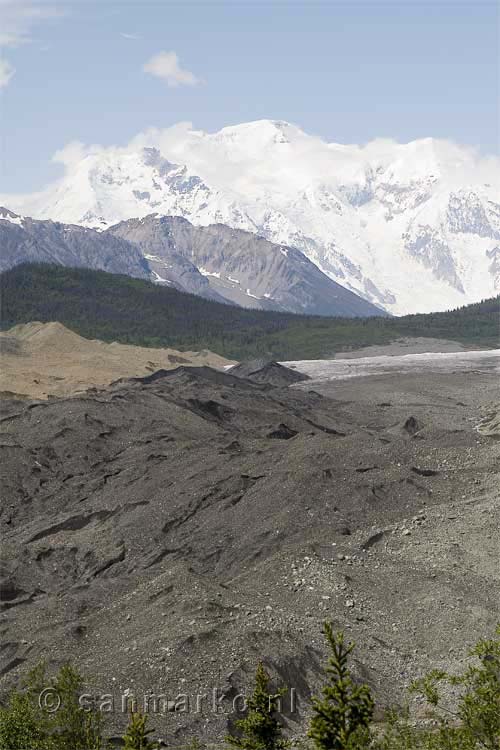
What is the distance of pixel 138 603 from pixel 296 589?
584 cm

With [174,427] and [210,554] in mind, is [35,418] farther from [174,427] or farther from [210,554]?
[210,554]

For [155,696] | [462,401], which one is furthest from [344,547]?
[462,401]

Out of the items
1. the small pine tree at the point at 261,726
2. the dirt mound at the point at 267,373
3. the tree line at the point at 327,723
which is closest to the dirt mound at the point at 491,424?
the dirt mound at the point at 267,373

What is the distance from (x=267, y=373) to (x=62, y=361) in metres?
27.0

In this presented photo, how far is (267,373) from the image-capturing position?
151 m

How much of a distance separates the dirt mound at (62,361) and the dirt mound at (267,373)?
1263 centimetres

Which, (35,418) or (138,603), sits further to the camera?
(35,418)

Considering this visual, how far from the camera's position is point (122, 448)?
245ft

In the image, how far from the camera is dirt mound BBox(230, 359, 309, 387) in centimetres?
14825

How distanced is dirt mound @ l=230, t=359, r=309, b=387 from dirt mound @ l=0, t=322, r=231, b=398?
1263 cm

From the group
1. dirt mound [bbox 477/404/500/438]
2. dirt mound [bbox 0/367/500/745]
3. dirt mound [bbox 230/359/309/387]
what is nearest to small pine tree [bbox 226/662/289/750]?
dirt mound [bbox 0/367/500/745]

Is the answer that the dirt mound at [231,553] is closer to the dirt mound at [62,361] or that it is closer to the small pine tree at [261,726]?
the small pine tree at [261,726]

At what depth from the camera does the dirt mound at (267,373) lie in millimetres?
148250

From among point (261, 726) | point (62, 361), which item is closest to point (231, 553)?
point (261, 726)
